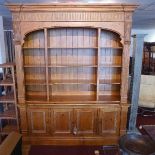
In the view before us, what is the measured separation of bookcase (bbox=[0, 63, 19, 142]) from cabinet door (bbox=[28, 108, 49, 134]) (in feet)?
0.77

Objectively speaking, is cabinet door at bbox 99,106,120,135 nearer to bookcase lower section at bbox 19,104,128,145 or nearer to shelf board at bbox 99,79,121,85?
bookcase lower section at bbox 19,104,128,145

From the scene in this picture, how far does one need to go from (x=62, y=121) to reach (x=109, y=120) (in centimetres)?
77

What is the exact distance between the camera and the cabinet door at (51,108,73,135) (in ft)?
10.3

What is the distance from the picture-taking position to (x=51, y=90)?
3.38m

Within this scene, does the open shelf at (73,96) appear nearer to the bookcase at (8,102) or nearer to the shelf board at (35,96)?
the shelf board at (35,96)

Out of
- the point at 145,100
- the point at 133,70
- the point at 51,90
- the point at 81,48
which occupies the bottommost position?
the point at 145,100

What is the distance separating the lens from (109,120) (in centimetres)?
318

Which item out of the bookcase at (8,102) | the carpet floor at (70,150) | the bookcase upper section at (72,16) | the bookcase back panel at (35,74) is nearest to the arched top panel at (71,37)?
the bookcase upper section at (72,16)

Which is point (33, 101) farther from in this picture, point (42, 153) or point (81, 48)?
point (81, 48)

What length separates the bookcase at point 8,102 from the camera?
119 inches

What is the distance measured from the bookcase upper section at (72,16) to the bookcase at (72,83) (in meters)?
0.03

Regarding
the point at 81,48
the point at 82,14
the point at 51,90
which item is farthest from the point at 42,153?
the point at 82,14

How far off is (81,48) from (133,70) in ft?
3.05

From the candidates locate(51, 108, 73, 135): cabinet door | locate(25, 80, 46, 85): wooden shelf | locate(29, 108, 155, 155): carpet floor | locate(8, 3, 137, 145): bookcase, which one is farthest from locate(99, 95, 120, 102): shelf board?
locate(25, 80, 46, 85): wooden shelf
